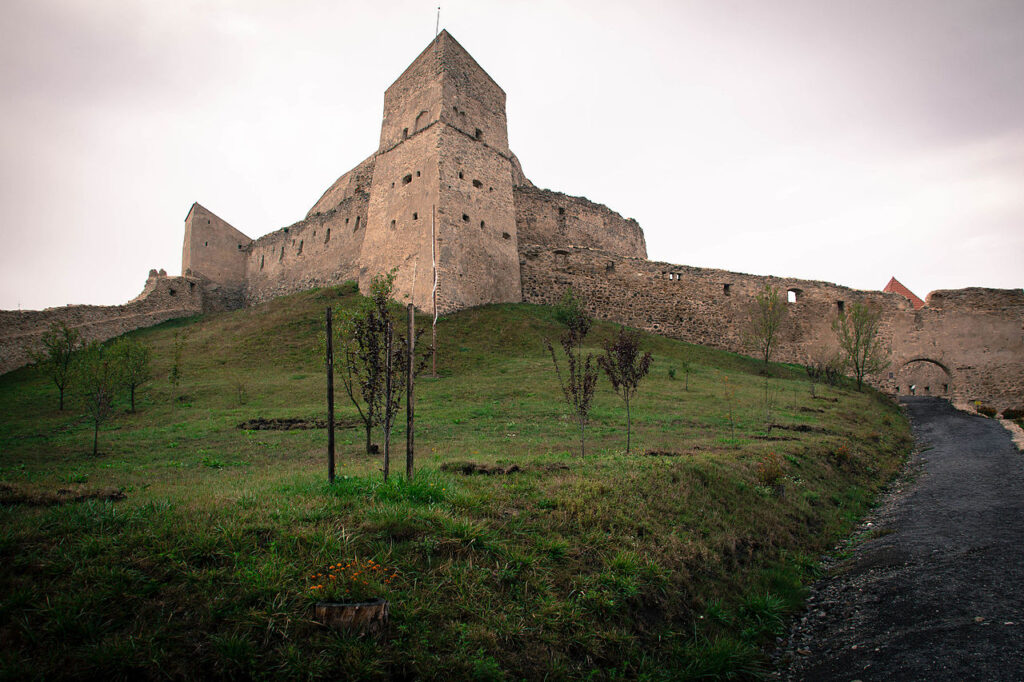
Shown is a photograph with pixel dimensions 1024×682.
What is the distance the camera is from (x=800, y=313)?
111ft

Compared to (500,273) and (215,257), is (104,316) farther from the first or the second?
(500,273)

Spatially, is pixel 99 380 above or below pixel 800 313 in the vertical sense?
below

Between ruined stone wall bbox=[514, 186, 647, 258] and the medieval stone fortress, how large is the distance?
0.35 ft

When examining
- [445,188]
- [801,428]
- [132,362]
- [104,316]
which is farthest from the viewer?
[104,316]

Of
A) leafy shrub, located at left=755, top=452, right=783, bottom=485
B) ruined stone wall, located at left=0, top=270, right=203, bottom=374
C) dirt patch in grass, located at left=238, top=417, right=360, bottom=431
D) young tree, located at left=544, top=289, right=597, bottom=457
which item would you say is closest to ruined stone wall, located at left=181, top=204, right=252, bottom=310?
ruined stone wall, located at left=0, top=270, right=203, bottom=374

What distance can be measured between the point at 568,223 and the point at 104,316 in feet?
98.0

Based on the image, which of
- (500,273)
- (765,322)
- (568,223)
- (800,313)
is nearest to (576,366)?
(500,273)

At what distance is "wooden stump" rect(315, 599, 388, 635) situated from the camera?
3970 millimetres

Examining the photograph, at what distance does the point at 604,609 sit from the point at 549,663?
0.88m

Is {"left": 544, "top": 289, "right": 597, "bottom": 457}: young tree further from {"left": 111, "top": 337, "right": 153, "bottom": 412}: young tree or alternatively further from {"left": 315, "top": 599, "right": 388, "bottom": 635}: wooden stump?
{"left": 111, "top": 337, "right": 153, "bottom": 412}: young tree

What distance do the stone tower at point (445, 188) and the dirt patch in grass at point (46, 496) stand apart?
65.4 feet

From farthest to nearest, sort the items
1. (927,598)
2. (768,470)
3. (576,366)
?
(576,366), (768,470), (927,598)

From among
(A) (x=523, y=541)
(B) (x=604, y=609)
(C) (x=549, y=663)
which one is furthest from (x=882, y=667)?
(A) (x=523, y=541)

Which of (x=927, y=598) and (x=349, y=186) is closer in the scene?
(x=927, y=598)
